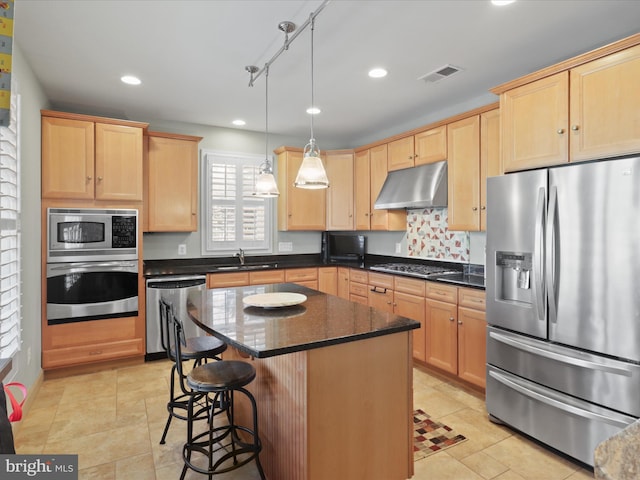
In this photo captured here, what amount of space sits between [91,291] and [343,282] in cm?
280

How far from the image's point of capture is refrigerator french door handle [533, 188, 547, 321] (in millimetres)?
2352

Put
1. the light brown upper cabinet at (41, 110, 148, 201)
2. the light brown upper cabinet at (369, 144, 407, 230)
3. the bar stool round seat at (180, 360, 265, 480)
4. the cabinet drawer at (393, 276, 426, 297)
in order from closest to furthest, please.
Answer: the bar stool round seat at (180, 360, 265, 480) → the light brown upper cabinet at (41, 110, 148, 201) → the cabinet drawer at (393, 276, 426, 297) → the light brown upper cabinet at (369, 144, 407, 230)

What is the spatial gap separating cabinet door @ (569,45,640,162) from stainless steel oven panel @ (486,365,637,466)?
1.44 m

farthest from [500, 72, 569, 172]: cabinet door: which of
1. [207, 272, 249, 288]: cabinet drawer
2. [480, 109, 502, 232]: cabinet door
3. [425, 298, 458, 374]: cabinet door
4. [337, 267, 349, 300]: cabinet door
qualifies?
[207, 272, 249, 288]: cabinet drawer

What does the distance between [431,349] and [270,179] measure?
7.30 ft

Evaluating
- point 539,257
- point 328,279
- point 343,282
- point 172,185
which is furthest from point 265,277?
point 539,257

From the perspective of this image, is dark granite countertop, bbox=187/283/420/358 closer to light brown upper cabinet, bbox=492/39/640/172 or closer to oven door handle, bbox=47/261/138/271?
light brown upper cabinet, bbox=492/39/640/172

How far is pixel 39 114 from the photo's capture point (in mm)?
3426

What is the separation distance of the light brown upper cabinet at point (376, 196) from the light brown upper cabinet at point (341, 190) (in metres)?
0.37

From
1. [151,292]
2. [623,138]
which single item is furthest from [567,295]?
[151,292]

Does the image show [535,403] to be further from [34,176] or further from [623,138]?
[34,176]

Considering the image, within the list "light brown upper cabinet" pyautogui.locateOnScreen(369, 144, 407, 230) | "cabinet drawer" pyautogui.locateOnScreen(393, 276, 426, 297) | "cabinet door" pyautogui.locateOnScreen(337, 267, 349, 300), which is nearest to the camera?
"cabinet drawer" pyautogui.locateOnScreen(393, 276, 426, 297)

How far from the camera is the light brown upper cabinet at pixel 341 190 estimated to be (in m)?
5.12

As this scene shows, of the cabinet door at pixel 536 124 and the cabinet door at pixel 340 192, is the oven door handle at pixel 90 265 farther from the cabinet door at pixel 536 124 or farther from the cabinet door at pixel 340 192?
the cabinet door at pixel 536 124
